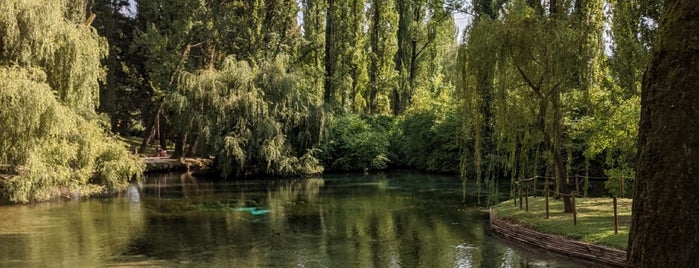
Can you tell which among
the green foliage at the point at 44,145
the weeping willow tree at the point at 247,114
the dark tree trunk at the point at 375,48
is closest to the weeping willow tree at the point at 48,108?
the green foliage at the point at 44,145

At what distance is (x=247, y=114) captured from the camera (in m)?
31.0

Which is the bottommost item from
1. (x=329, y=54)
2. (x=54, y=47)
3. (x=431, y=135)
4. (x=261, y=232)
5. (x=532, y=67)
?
(x=261, y=232)

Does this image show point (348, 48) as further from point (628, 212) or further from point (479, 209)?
point (628, 212)

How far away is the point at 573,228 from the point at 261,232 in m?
8.17

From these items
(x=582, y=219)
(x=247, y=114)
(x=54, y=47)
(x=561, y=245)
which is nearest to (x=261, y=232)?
(x=561, y=245)

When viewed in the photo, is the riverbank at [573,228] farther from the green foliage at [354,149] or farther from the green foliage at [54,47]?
the green foliage at [354,149]

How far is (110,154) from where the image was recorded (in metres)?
21.3

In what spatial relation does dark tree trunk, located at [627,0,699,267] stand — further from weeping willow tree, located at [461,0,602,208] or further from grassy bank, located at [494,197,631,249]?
weeping willow tree, located at [461,0,602,208]

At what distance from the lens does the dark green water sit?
12.3 m

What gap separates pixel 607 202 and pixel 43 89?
17.0 meters

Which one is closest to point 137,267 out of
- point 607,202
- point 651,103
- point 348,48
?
point 651,103

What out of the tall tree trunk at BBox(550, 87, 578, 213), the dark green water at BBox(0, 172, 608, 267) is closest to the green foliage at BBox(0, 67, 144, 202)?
the dark green water at BBox(0, 172, 608, 267)

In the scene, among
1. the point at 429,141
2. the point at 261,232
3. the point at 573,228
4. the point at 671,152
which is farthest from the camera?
the point at 429,141

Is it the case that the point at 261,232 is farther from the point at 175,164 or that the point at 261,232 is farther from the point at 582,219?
the point at 175,164
